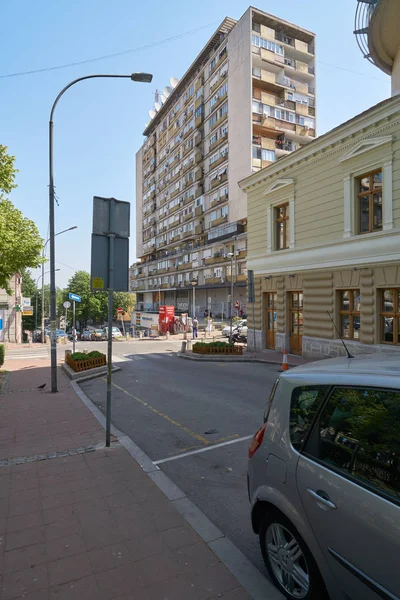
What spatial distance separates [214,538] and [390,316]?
11.5 meters

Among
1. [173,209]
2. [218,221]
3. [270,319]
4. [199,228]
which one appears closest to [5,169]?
[270,319]

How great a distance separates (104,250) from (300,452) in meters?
4.30

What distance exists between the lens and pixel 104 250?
19.1 feet

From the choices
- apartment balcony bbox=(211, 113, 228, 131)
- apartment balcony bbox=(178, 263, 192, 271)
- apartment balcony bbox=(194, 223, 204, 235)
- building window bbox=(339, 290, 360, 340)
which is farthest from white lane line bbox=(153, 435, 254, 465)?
apartment balcony bbox=(178, 263, 192, 271)

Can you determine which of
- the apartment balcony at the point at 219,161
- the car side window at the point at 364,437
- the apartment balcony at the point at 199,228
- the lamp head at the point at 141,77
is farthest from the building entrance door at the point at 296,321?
the apartment balcony at the point at 199,228

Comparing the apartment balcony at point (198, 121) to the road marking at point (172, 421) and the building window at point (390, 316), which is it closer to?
the building window at point (390, 316)

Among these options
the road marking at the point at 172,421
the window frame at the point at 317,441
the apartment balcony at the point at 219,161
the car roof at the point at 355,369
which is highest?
the apartment balcony at the point at 219,161

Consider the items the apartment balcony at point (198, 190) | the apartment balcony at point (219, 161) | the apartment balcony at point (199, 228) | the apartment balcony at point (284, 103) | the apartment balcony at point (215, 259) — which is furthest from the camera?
the apartment balcony at point (198, 190)

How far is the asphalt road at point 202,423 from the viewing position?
4199 mm

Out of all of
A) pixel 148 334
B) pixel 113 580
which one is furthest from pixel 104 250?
pixel 148 334

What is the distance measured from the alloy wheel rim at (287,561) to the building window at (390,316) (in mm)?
11636

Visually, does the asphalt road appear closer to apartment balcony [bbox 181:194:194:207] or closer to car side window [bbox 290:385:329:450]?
car side window [bbox 290:385:329:450]

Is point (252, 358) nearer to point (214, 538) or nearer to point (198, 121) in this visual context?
point (214, 538)

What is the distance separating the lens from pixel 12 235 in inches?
467
